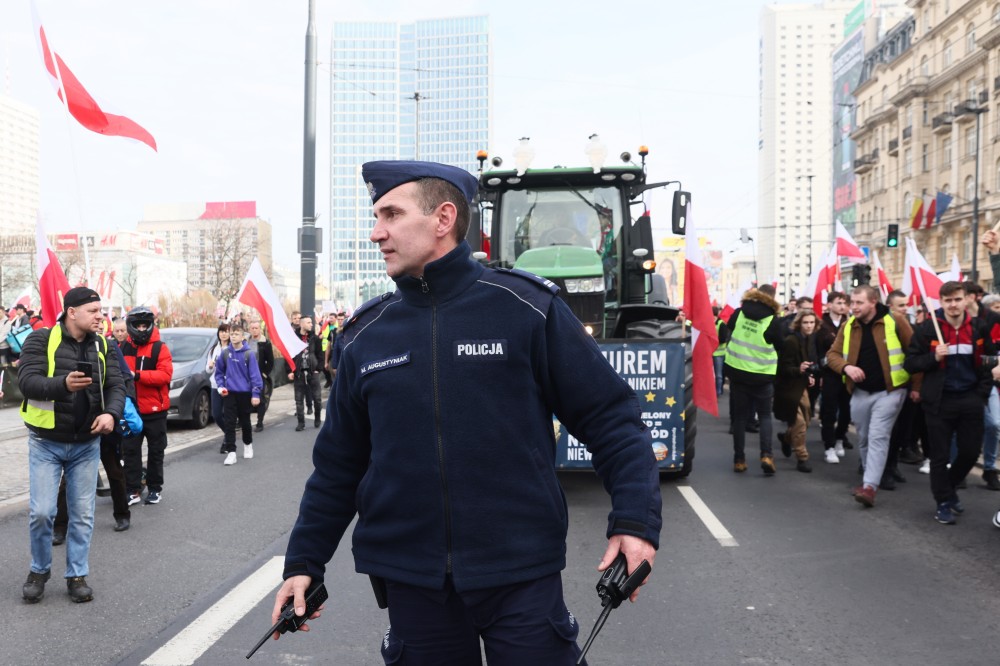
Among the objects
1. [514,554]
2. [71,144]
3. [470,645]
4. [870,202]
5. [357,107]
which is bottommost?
[470,645]

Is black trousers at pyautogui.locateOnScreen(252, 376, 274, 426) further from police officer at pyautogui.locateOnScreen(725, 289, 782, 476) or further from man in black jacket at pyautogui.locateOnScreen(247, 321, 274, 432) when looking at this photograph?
police officer at pyautogui.locateOnScreen(725, 289, 782, 476)

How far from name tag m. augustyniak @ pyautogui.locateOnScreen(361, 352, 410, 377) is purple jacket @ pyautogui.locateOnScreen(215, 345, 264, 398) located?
8.97m

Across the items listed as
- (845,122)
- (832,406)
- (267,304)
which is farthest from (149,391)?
(845,122)

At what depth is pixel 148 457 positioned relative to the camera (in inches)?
327

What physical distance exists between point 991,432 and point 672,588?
208 inches

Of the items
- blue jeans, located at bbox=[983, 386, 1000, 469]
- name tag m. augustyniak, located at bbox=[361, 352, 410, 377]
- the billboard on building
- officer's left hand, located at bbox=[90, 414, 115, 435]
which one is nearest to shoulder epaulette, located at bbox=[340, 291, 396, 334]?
name tag m. augustyniak, located at bbox=[361, 352, 410, 377]

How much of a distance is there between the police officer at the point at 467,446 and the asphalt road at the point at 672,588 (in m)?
2.15

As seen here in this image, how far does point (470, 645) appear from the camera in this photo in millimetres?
2316

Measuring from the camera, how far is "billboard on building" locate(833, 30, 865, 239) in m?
93.0

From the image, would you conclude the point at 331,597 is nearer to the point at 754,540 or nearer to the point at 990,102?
the point at 754,540

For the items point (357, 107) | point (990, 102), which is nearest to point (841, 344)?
point (990, 102)

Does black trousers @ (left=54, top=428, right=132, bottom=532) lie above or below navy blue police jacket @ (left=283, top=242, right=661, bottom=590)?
below

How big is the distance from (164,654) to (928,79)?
219ft

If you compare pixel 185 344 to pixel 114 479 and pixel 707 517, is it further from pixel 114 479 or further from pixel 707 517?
pixel 707 517
